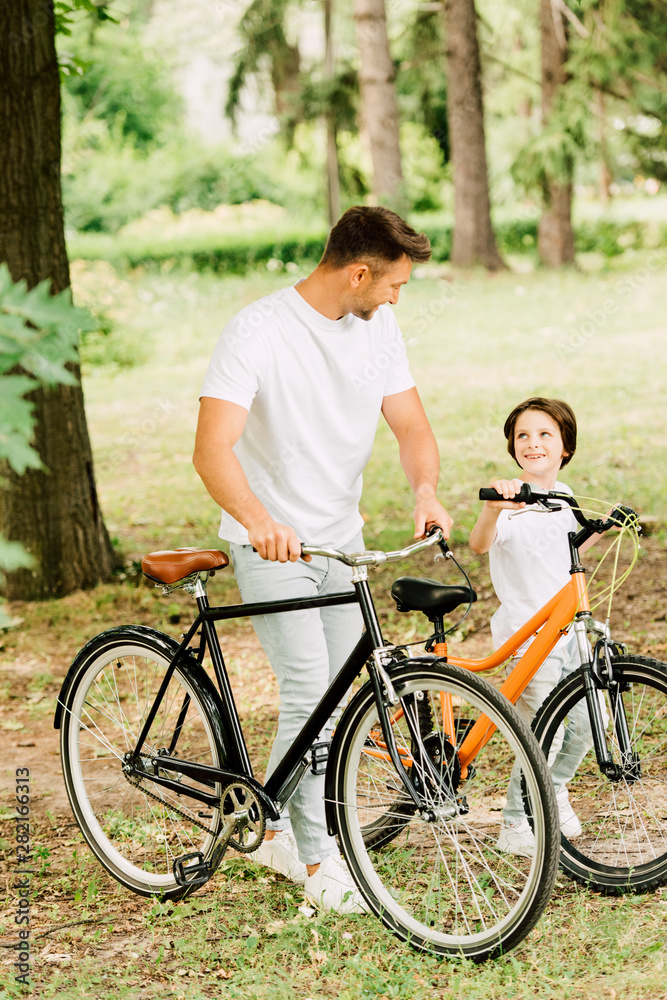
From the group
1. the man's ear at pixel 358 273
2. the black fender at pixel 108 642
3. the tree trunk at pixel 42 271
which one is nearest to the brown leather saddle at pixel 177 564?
the black fender at pixel 108 642

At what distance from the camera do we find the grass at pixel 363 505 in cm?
279

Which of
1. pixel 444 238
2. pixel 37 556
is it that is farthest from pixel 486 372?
pixel 444 238

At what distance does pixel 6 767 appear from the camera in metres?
4.42

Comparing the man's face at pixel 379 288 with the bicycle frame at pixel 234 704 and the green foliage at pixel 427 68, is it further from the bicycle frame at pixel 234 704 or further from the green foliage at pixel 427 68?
the green foliage at pixel 427 68

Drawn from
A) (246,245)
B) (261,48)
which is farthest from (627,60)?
(246,245)

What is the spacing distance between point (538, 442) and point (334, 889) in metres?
1.48

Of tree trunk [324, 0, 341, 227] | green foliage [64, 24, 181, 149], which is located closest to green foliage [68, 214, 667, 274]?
tree trunk [324, 0, 341, 227]

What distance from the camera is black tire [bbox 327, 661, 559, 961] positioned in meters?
2.60

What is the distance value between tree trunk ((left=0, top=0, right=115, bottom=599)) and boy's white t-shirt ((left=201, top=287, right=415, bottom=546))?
3187 mm

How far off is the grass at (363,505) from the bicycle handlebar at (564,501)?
108 centimetres

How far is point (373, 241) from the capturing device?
2900 millimetres

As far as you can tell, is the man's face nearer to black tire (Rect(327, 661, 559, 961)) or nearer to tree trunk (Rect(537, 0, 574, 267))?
black tire (Rect(327, 661, 559, 961))

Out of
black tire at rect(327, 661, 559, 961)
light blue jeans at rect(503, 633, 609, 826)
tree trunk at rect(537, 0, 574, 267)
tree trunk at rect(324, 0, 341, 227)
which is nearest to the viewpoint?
black tire at rect(327, 661, 559, 961)

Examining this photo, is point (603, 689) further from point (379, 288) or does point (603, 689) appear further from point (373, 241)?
point (373, 241)
